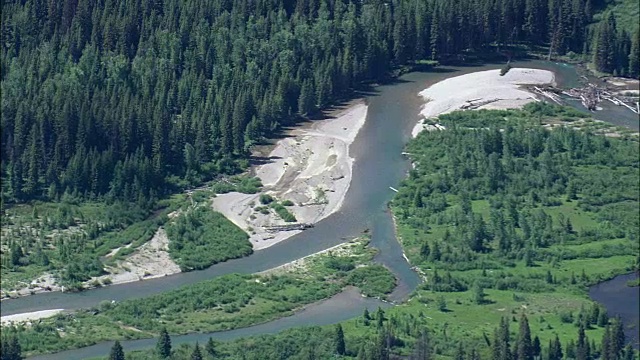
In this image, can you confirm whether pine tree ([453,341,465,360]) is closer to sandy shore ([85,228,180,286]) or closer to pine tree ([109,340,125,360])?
pine tree ([109,340,125,360])

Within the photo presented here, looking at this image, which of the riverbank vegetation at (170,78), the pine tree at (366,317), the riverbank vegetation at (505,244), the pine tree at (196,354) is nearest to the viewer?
the pine tree at (196,354)

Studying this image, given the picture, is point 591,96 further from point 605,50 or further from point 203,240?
point 203,240

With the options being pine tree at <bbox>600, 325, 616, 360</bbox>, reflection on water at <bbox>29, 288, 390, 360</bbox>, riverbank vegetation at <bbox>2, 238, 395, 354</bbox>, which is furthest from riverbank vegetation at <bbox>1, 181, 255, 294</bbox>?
Answer: pine tree at <bbox>600, 325, 616, 360</bbox>

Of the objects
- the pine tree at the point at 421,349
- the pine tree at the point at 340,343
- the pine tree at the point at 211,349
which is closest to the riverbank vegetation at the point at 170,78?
the pine tree at the point at 211,349

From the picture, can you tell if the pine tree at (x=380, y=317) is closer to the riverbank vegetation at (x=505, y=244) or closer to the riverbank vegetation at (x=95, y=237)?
the riverbank vegetation at (x=505, y=244)

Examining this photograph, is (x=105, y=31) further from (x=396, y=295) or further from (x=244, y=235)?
(x=396, y=295)

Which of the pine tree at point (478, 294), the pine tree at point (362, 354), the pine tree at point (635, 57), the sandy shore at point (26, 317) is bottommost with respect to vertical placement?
the sandy shore at point (26, 317)

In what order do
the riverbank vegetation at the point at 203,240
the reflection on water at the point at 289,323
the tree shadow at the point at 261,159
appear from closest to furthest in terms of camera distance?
1. the reflection on water at the point at 289,323
2. the riverbank vegetation at the point at 203,240
3. the tree shadow at the point at 261,159
